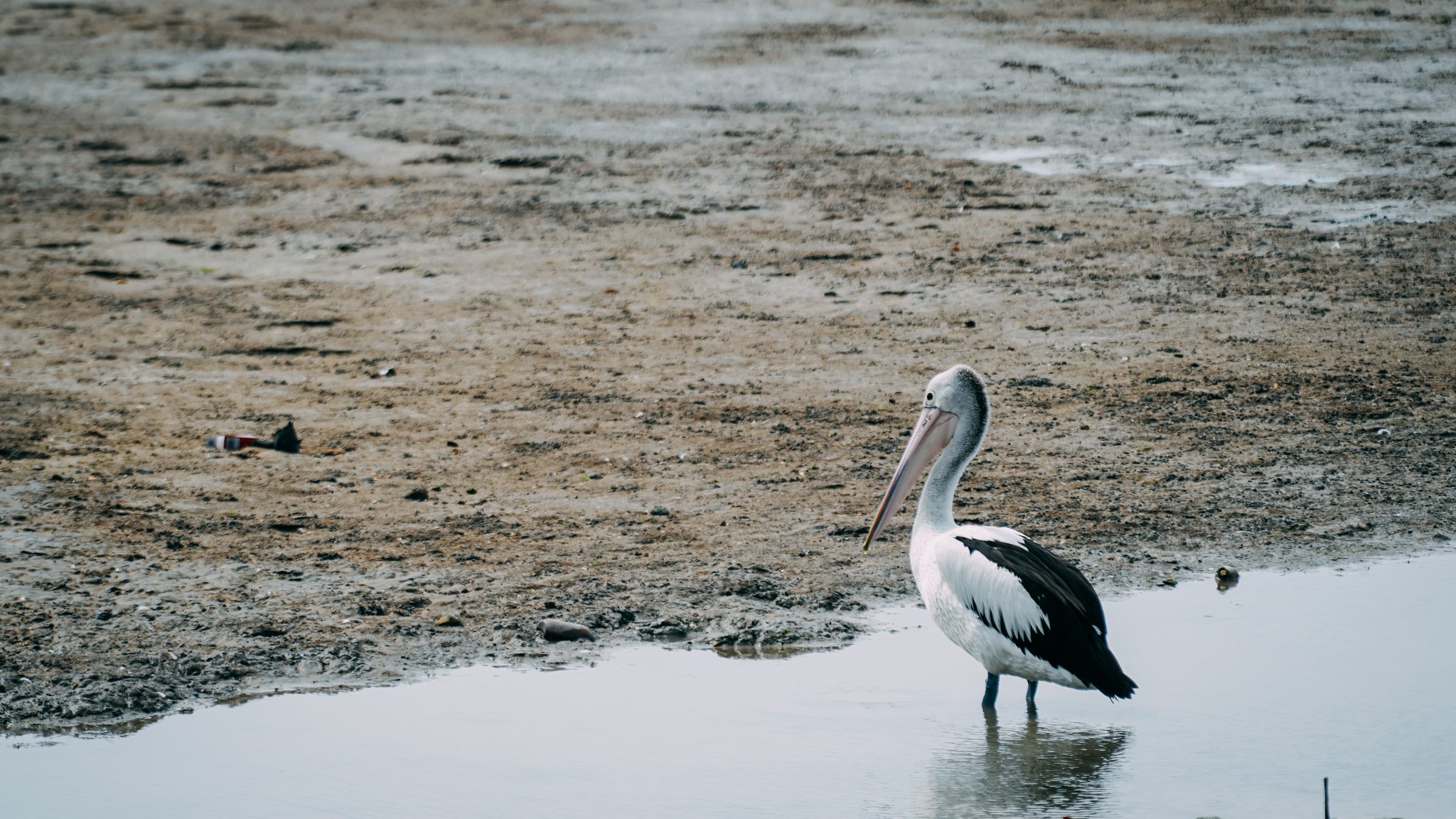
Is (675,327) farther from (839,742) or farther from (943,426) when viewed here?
(839,742)

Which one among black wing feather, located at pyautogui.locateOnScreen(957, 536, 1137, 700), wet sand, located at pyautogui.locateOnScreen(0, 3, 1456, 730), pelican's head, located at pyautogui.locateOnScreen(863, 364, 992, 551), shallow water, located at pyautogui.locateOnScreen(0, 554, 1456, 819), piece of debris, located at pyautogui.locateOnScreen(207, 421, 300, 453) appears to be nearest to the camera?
shallow water, located at pyautogui.locateOnScreen(0, 554, 1456, 819)

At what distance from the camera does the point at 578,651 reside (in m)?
5.61

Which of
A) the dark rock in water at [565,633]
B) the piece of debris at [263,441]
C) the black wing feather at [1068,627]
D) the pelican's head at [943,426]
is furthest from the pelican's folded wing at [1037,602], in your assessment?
the piece of debris at [263,441]

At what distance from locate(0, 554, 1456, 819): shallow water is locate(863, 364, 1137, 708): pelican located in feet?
0.77

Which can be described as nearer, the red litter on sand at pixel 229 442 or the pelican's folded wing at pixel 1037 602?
the pelican's folded wing at pixel 1037 602

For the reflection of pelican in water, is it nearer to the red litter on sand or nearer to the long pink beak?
the long pink beak

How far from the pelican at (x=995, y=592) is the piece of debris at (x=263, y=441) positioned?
3.17m

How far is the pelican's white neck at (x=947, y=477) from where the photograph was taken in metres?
5.66

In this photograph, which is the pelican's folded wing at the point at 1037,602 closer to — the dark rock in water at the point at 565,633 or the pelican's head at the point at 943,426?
the pelican's head at the point at 943,426

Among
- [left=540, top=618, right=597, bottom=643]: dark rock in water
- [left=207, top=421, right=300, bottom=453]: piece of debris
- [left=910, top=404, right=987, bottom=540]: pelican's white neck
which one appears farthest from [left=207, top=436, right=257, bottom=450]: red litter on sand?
[left=910, top=404, right=987, bottom=540]: pelican's white neck

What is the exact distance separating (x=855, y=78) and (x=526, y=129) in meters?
3.43

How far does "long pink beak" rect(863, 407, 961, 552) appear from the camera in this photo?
588 cm

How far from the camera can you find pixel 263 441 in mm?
7750

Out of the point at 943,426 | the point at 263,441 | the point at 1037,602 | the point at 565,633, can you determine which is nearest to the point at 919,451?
the point at 943,426
